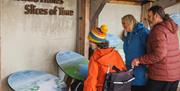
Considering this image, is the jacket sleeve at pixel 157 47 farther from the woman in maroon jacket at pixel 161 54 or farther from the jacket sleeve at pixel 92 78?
the jacket sleeve at pixel 92 78

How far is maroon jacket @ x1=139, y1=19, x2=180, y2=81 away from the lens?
2652 mm

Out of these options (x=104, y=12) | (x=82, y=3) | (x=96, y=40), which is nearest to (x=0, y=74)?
(x=96, y=40)

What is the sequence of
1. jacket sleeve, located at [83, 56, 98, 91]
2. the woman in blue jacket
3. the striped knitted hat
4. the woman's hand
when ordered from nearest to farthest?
jacket sleeve, located at [83, 56, 98, 91] → the striped knitted hat → the woman's hand → the woman in blue jacket

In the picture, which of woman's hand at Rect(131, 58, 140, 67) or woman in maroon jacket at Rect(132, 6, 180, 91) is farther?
woman's hand at Rect(131, 58, 140, 67)

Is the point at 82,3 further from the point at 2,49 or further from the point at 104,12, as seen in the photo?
the point at 2,49

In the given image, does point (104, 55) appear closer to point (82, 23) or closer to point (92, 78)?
point (92, 78)

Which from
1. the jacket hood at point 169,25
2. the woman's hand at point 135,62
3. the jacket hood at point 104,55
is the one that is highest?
the jacket hood at point 169,25

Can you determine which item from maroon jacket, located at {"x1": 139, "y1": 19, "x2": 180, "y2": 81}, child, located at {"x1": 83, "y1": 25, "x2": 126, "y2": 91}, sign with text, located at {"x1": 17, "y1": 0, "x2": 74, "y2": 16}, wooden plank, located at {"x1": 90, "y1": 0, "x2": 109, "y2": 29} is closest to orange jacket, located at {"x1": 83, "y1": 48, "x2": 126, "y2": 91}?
child, located at {"x1": 83, "y1": 25, "x2": 126, "y2": 91}

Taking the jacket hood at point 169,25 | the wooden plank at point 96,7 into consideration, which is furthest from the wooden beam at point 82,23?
the jacket hood at point 169,25

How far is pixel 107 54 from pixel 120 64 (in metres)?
0.19

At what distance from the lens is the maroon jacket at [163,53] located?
2.65 metres

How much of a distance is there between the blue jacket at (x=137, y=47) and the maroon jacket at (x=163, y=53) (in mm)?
132

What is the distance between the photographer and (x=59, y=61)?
10.9 feet

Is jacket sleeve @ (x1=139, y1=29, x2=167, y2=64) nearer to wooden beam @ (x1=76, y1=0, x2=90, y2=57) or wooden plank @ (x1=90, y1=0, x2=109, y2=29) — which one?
wooden plank @ (x1=90, y1=0, x2=109, y2=29)
